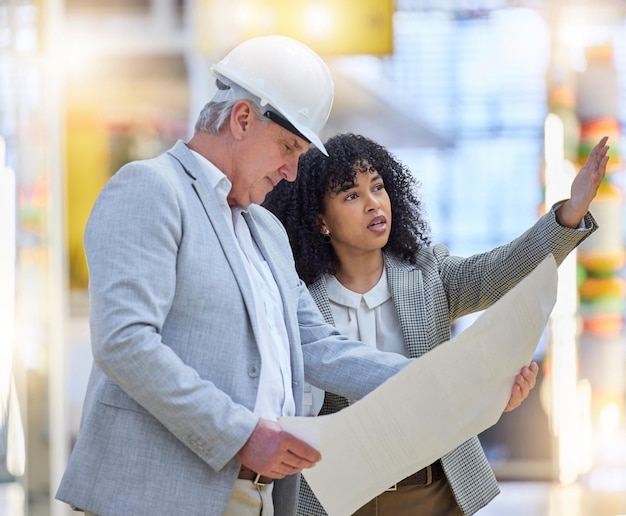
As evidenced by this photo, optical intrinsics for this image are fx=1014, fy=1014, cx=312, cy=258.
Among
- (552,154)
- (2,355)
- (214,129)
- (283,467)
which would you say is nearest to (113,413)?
(283,467)

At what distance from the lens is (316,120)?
2.05m

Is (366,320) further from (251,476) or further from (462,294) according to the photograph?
(251,476)

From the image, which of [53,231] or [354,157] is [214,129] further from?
[53,231]

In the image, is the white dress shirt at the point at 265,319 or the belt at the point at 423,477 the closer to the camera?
the white dress shirt at the point at 265,319

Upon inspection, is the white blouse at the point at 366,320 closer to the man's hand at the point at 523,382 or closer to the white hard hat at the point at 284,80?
the man's hand at the point at 523,382

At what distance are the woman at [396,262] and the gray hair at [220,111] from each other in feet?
2.21

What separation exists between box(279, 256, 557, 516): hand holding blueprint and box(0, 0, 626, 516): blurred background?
3270mm

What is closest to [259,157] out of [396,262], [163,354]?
[163,354]

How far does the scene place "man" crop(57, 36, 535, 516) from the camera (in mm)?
1738

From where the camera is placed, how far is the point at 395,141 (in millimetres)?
5219

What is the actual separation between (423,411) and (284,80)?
70 cm

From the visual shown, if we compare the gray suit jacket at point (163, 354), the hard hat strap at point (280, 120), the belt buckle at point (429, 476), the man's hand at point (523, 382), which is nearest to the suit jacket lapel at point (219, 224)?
the gray suit jacket at point (163, 354)

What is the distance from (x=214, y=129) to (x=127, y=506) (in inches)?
29.7

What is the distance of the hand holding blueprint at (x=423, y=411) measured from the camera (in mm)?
1825
